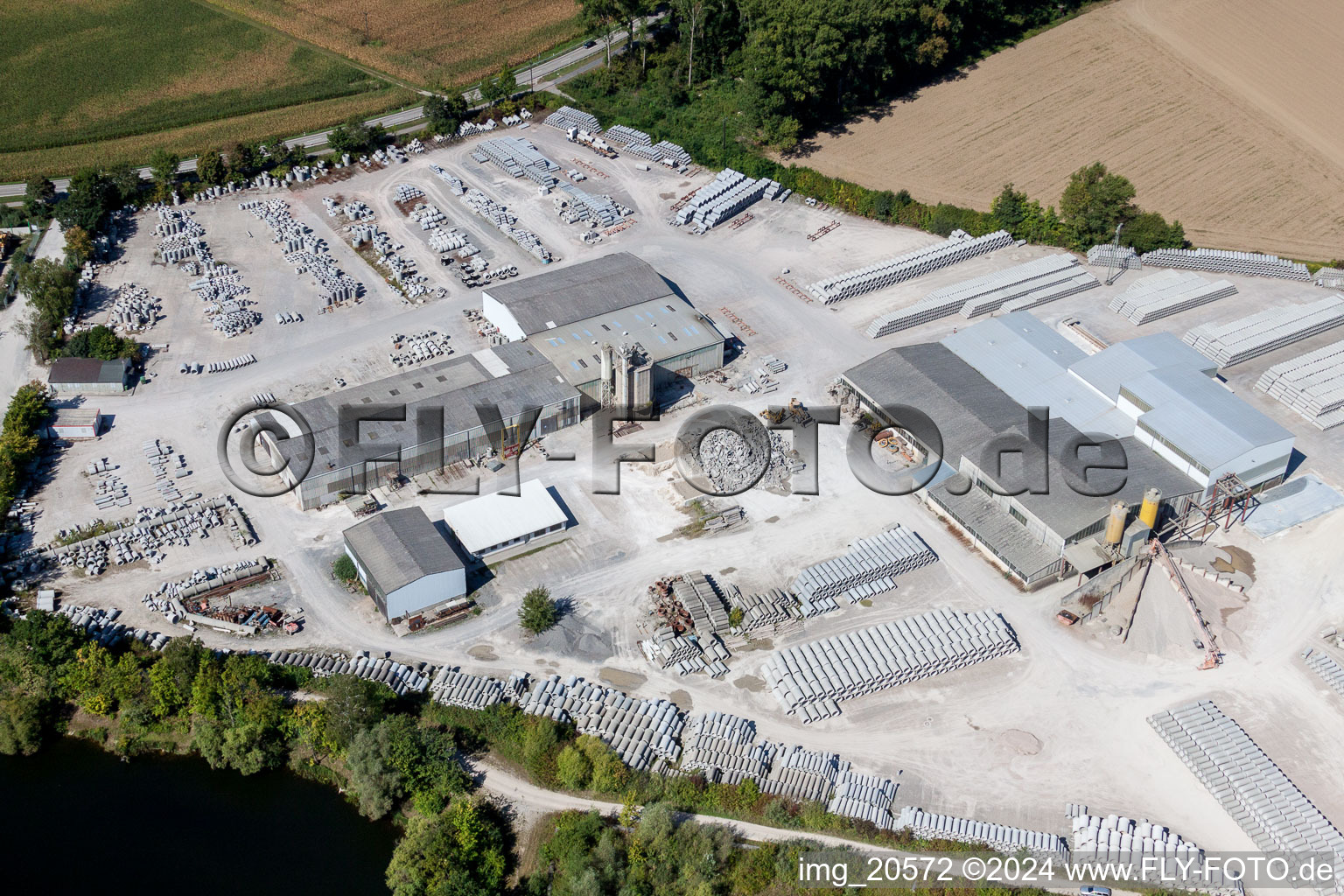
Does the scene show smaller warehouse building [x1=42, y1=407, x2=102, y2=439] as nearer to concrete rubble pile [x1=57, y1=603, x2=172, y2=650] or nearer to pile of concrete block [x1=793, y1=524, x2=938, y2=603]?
concrete rubble pile [x1=57, y1=603, x2=172, y2=650]

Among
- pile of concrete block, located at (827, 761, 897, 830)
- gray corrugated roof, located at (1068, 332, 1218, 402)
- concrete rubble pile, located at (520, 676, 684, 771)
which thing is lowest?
pile of concrete block, located at (827, 761, 897, 830)

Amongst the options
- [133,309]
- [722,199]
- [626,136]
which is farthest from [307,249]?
[722,199]

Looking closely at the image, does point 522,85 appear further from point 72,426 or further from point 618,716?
point 618,716

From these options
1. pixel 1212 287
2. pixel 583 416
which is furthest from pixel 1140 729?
pixel 1212 287

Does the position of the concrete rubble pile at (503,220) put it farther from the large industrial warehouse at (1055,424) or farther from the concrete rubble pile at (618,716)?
the concrete rubble pile at (618,716)

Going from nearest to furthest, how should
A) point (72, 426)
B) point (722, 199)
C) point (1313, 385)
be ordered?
1. point (72, 426)
2. point (1313, 385)
3. point (722, 199)

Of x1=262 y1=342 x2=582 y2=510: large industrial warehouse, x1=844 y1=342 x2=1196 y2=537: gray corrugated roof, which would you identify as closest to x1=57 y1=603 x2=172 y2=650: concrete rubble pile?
x1=262 y1=342 x2=582 y2=510: large industrial warehouse

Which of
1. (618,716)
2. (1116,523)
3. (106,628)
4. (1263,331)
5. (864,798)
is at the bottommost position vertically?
(864,798)
